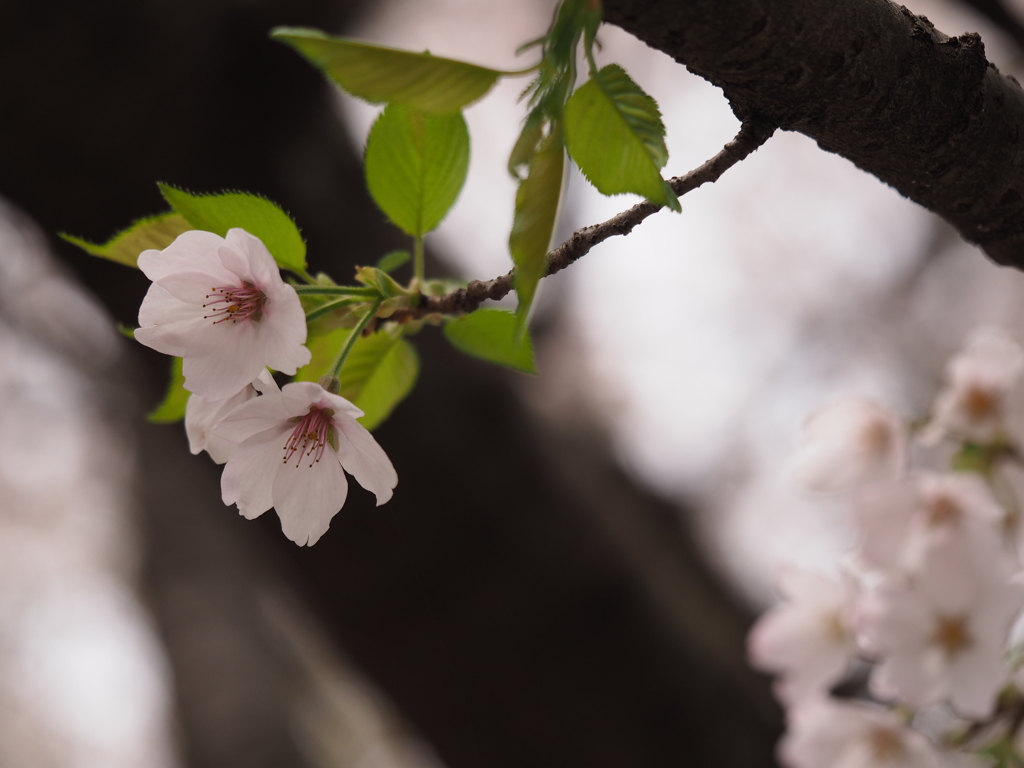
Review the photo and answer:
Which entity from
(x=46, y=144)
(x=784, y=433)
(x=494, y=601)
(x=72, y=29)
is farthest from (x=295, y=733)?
(x=784, y=433)

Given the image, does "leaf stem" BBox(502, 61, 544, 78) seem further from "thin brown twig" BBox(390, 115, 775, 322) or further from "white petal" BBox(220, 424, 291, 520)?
"white petal" BBox(220, 424, 291, 520)

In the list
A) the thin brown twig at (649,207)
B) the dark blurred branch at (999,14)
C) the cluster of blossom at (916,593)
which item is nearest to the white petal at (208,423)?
A: the thin brown twig at (649,207)

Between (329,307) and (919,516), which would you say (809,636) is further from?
(329,307)

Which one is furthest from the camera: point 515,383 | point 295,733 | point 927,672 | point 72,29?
point 295,733

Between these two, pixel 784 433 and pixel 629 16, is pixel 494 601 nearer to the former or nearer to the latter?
pixel 629 16

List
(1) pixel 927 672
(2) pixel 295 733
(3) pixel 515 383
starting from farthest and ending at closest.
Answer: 1. (2) pixel 295 733
2. (3) pixel 515 383
3. (1) pixel 927 672

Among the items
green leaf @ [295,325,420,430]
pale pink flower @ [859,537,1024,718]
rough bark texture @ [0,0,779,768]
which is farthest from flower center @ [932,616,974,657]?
rough bark texture @ [0,0,779,768]

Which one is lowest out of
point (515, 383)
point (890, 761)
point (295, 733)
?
point (295, 733)

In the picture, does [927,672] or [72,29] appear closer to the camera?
[927,672]

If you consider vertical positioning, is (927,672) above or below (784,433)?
below
